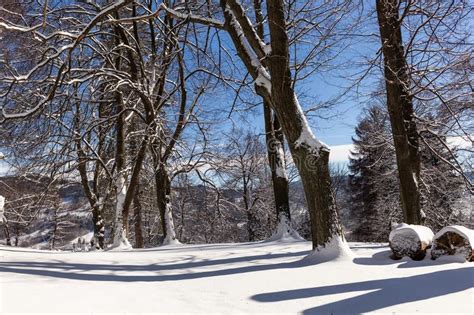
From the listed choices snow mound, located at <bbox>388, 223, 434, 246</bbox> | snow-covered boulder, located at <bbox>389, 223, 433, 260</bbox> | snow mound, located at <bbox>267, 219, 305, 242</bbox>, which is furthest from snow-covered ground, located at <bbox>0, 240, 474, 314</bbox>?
snow mound, located at <bbox>267, 219, 305, 242</bbox>

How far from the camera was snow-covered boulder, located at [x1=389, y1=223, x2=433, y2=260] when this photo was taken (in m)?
4.89

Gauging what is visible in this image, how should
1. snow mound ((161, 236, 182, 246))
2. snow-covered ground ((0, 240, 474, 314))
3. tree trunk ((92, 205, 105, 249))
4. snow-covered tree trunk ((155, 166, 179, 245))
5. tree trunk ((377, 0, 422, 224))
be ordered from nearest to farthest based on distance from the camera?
snow-covered ground ((0, 240, 474, 314)) < tree trunk ((377, 0, 422, 224)) < snow mound ((161, 236, 182, 246)) < snow-covered tree trunk ((155, 166, 179, 245)) < tree trunk ((92, 205, 105, 249))

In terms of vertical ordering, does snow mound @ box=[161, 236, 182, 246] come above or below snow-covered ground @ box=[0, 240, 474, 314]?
above

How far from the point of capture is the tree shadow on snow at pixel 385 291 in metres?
3.15

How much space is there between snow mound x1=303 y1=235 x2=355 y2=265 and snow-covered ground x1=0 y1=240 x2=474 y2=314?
0.06m

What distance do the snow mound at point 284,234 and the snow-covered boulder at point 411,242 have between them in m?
3.44

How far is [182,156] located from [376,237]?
1415cm

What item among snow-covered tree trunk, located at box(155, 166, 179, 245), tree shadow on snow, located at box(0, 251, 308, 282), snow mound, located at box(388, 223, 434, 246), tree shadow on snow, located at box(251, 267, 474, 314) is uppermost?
snow-covered tree trunk, located at box(155, 166, 179, 245)

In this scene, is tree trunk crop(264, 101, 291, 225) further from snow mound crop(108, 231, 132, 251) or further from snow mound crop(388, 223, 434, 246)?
snow mound crop(108, 231, 132, 251)

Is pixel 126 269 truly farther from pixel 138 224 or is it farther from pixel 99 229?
pixel 138 224

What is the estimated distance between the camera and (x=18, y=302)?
9.29 ft

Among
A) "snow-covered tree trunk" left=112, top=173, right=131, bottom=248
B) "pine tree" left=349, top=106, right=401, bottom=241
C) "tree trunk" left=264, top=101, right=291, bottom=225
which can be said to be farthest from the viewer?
"pine tree" left=349, top=106, right=401, bottom=241

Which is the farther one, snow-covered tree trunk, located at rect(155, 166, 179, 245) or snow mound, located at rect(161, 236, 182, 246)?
snow-covered tree trunk, located at rect(155, 166, 179, 245)

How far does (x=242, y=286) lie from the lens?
3850mm
